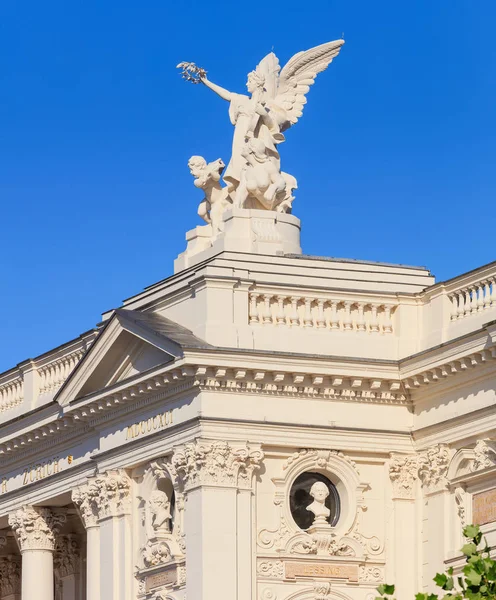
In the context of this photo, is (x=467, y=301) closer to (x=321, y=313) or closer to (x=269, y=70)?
(x=321, y=313)

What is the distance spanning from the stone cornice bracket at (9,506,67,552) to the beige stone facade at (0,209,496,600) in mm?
4215

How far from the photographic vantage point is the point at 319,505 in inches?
1620

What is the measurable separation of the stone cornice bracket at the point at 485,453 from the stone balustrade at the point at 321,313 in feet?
10.9

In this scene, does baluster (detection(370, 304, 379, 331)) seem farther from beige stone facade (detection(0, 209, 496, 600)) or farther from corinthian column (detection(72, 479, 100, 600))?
corinthian column (detection(72, 479, 100, 600))

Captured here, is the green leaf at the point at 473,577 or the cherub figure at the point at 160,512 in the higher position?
the cherub figure at the point at 160,512

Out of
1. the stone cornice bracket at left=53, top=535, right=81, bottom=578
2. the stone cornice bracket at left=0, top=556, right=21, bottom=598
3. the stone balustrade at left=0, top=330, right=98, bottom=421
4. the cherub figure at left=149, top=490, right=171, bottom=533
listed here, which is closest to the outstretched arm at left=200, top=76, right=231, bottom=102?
the stone balustrade at left=0, top=330, right=98, bottom=421

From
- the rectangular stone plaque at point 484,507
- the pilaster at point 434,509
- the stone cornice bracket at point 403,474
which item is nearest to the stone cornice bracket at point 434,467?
the pilaster at point 434,509

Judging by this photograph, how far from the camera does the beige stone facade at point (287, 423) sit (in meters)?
40.1

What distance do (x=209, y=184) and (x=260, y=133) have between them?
1.36m

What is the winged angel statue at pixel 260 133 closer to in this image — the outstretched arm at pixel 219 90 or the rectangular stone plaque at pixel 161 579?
the outstretched arm at pixel 219 90

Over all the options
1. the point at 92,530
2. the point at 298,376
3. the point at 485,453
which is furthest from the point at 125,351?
the point at 485,453

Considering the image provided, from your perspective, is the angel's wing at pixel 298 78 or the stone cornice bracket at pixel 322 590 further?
the angel's wing at pixel 298 78

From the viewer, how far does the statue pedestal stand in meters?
42.2

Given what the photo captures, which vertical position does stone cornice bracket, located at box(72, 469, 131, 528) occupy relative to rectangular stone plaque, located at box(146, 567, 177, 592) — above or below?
above
